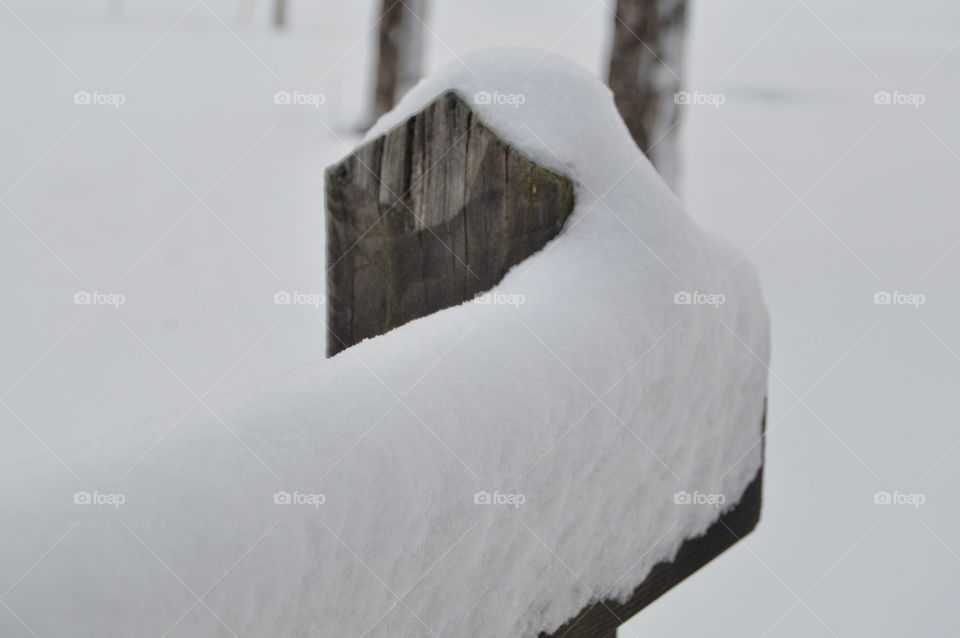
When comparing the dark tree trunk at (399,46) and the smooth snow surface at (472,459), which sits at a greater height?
the smooth snow surface at (472,459)

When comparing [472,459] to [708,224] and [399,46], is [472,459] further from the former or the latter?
[399,46]

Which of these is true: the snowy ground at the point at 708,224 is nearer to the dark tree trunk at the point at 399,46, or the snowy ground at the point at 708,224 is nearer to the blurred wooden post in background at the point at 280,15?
the dark tree trunk at the point at 399,46

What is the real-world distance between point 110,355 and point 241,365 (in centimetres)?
75

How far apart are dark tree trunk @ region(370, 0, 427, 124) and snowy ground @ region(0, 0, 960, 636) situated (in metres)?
0.77

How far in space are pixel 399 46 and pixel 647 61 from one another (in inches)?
136

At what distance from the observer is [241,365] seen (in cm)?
494

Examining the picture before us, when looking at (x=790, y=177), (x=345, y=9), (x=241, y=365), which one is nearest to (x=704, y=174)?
(x=790, y=177)

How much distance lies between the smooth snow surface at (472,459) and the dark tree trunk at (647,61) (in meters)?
3.99

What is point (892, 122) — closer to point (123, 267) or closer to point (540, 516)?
point (123, 267)

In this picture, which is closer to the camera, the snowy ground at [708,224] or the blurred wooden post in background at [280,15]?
the snowy ground at [708,224]

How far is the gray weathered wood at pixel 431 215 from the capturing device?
1.42 meters

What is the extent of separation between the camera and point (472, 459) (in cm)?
105

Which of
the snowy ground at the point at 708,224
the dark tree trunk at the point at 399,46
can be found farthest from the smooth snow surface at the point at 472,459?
the dark tree trunk at the point at 399,46

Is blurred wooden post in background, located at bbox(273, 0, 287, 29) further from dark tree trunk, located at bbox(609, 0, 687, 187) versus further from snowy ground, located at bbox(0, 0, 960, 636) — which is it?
dark tree trunk, located at bbox(609, 0, 687, 187)
